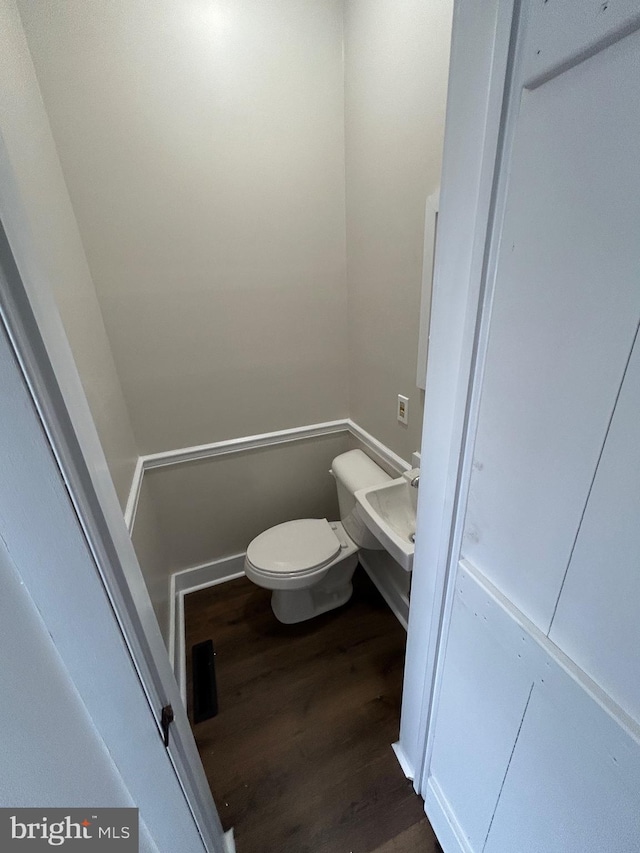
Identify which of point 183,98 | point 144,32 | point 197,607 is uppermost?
point 144,32

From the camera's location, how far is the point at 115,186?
1.21m

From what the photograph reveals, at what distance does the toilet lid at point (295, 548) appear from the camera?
56.8 inches

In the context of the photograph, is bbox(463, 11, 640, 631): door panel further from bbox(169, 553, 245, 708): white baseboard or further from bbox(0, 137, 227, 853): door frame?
bbox(169, 553, 245, 708): white baseboard

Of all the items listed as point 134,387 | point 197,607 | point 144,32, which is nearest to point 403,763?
point 197,607

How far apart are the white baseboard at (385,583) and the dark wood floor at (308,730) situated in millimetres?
44

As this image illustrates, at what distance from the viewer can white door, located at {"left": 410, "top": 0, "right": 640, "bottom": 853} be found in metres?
0.39

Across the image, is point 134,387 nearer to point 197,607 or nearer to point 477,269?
point 197,607

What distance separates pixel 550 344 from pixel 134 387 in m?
1.46

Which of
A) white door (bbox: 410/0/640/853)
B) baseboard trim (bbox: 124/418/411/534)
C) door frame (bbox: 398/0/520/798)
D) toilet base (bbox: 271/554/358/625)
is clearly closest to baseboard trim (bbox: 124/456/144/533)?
baseboard trim (bbox: 124/418/411/534)

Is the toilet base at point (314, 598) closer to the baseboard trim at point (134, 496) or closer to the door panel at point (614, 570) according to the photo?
the baseboard trim at point (134, 496)

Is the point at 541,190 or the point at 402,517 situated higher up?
the point at 541,190

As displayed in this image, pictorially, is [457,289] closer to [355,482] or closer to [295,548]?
[355,482]

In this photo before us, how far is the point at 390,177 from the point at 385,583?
174 centimetres

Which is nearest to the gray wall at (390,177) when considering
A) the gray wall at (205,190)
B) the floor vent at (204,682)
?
the gray wall at (205,190)
